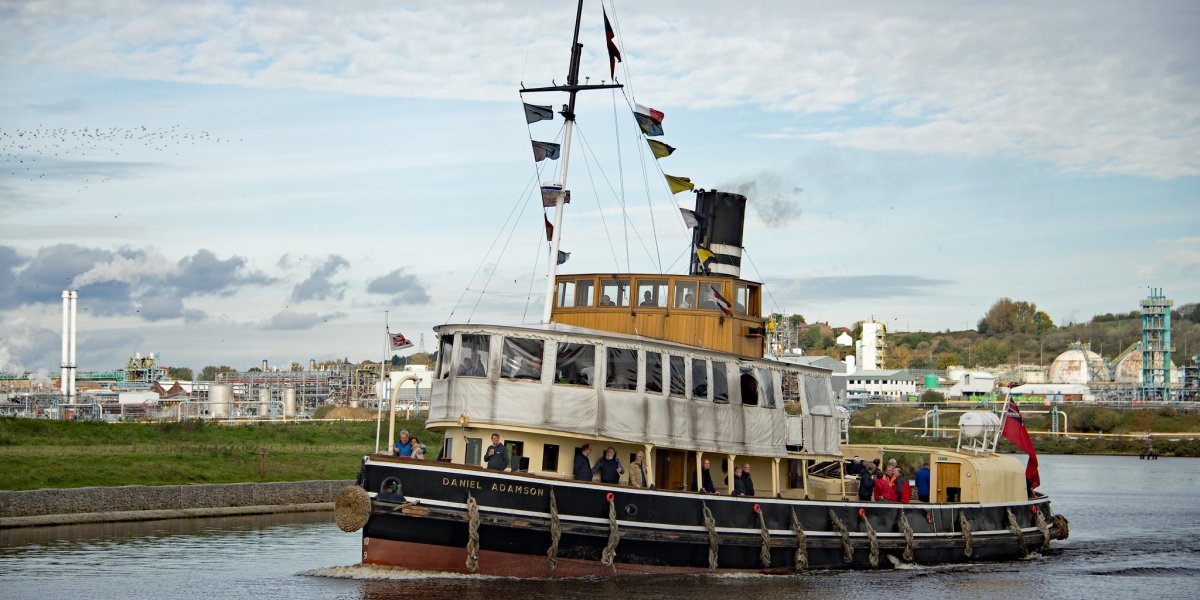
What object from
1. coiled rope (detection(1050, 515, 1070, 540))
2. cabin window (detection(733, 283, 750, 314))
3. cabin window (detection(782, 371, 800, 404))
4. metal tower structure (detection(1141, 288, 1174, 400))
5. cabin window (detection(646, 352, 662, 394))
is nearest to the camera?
cabin window (detection(646, 352, 662, 394))

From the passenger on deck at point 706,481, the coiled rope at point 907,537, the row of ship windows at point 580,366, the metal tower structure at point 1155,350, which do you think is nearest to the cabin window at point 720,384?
the row of ship windows at point 580,366

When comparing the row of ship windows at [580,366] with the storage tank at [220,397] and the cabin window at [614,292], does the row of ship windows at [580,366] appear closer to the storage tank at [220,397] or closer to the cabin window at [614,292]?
the cabin window at [614,292]

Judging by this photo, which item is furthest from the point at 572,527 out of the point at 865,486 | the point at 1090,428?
the point at 1090,428

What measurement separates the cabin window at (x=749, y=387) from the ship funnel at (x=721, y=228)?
4.14 m

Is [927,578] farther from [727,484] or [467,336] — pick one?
[467,336]

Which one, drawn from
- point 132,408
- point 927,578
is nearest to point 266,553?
point 927,578

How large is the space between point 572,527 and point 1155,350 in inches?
6874

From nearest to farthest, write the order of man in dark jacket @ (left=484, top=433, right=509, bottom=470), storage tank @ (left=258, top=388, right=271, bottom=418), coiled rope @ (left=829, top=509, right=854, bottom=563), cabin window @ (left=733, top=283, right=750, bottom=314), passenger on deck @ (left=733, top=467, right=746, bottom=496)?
man in dark jacket @ (left=484, top=433, right=509, bottom=470), passenger on deck @ (left=733, top=467, right=746, bottom=496), coiled rope @ (left=829, top=509, right=854, bottom=563), cabin window @ (left=733, top=283, right=750, bottom=314), storage tank @ (left=258, top=388, right=271, bottom=418)

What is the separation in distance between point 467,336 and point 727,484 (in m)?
7.25

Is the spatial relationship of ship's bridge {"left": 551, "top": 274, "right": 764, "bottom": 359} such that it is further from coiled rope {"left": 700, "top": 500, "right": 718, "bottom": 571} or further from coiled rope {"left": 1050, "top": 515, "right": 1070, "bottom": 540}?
coiled rope {"left": 1050, "top": 515, "right": 1070, "bottom": 540}

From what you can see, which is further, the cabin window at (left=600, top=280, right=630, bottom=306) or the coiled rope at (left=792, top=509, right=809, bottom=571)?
the cabin window at (left=600, top=280, right=630, bottom=306)

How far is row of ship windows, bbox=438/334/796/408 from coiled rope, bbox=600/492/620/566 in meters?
2.56

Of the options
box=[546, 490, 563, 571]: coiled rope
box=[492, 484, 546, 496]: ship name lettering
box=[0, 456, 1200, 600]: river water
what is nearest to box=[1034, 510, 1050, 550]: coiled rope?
box=[0, 456, 1200, 600]: river water

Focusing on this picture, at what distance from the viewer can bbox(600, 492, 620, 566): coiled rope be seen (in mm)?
25109
